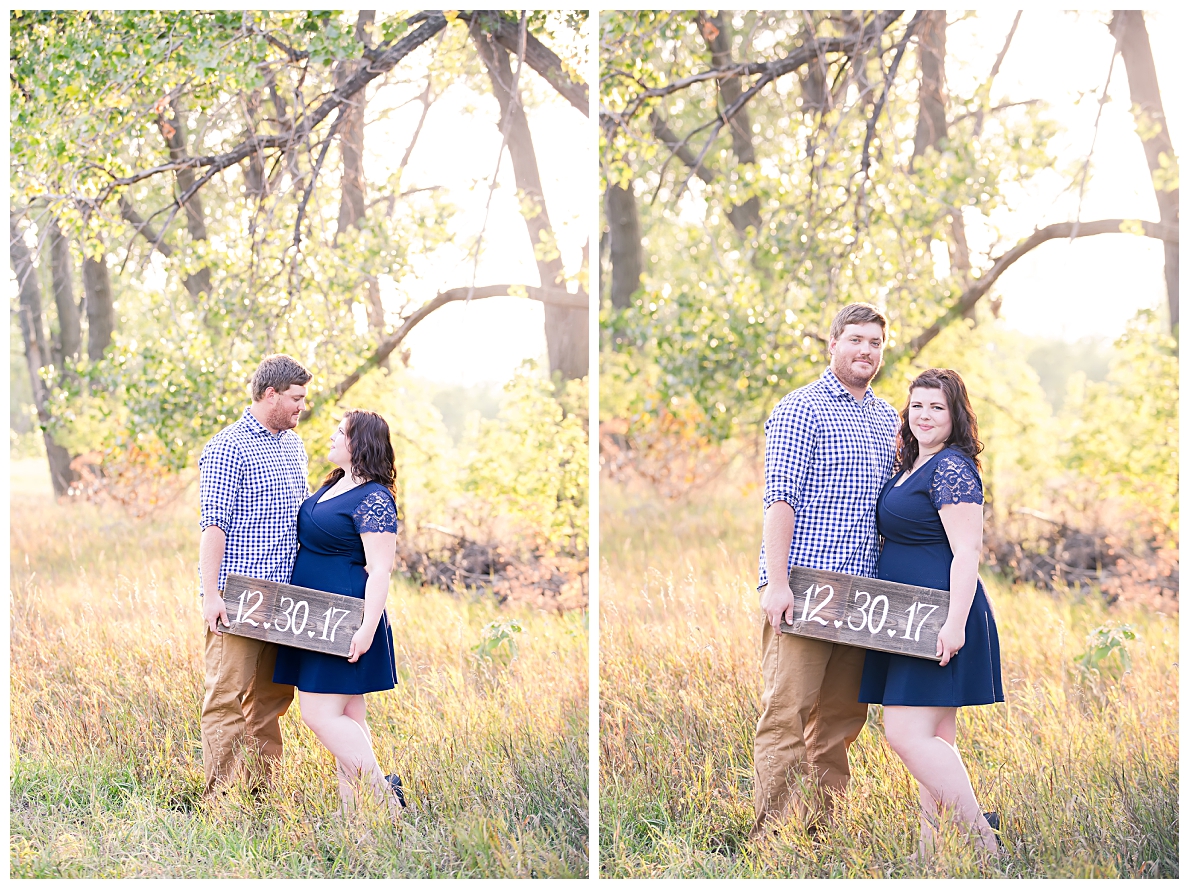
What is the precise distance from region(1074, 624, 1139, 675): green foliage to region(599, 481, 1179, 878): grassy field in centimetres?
5

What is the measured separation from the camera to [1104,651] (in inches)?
161

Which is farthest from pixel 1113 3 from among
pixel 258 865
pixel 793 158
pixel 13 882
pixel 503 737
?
pixel 13 882

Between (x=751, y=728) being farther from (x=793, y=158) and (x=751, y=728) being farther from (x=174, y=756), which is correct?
(x=793, y=158)

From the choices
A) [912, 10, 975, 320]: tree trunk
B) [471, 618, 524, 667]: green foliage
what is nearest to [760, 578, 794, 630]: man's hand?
[471, 618, 524, 667]: green foliage

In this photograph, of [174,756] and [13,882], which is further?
[174,756]

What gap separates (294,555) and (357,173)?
10.4ft

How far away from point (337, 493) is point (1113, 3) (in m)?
3.25

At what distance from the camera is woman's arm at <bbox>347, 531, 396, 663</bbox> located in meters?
2.92

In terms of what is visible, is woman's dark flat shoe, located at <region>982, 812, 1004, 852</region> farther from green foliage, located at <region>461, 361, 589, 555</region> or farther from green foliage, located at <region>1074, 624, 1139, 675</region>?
green foliage, located at <region>461, 361, 589, 555</region>

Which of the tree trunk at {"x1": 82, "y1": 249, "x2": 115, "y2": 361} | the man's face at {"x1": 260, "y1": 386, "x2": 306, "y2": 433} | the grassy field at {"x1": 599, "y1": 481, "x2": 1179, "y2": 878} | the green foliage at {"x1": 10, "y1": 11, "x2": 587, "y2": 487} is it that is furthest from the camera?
the tree trunk at {"x1": 82, "y1": 249, "x2": 115, "y2": 361}

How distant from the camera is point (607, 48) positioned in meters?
4.15

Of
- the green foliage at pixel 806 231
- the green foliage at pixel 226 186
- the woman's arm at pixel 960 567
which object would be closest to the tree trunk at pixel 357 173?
the green foliage at pixel 226 186

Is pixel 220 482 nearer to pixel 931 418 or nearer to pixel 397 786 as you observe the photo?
pixel 397 786

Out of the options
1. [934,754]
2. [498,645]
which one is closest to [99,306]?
[498,645]
